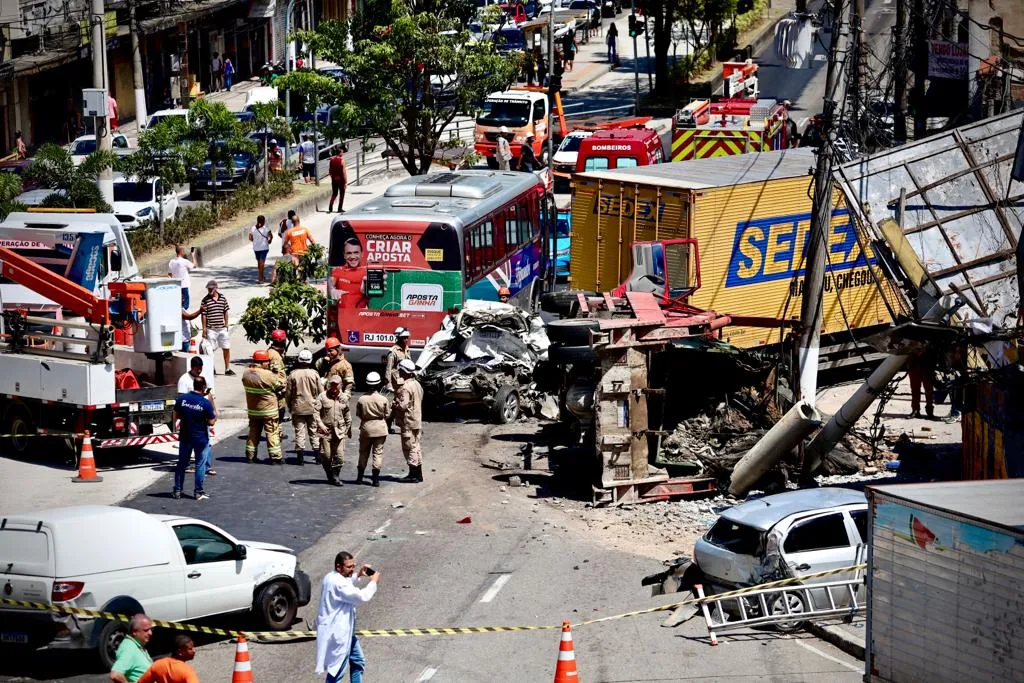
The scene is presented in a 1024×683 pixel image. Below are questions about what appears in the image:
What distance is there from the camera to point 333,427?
20359 mm

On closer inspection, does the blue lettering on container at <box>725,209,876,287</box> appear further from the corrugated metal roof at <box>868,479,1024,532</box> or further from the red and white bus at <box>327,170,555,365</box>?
the corrugated metal roof at <box>868,479,1024,532</box>

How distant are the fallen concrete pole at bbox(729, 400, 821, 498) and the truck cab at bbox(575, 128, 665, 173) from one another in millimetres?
20614

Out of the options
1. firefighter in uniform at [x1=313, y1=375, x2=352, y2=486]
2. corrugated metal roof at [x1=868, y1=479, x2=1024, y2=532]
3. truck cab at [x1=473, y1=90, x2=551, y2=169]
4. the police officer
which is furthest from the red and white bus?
truck cab at [x1=473, y1=90, x2=551, y2=169]

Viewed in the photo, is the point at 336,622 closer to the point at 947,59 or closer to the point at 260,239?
the point at 260,239

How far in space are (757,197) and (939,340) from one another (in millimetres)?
7361

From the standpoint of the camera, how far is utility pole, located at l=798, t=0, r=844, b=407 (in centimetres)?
2009

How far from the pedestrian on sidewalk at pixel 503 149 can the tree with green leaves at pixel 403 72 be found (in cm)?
599

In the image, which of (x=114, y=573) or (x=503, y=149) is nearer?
(x=114, y=573)

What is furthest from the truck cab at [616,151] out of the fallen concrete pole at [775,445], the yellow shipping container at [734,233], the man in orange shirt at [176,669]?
the man in orange shirt at [176,669]

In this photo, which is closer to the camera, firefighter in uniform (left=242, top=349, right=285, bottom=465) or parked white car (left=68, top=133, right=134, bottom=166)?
firefighter in uniform (left=242, top=349, right=285, bottom=465)

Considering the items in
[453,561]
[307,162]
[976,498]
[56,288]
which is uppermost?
[976,498]

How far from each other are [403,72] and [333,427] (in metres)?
14.4

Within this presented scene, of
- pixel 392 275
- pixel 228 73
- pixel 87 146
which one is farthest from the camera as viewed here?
pixel 228 73

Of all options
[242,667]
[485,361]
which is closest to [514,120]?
[485,361]
